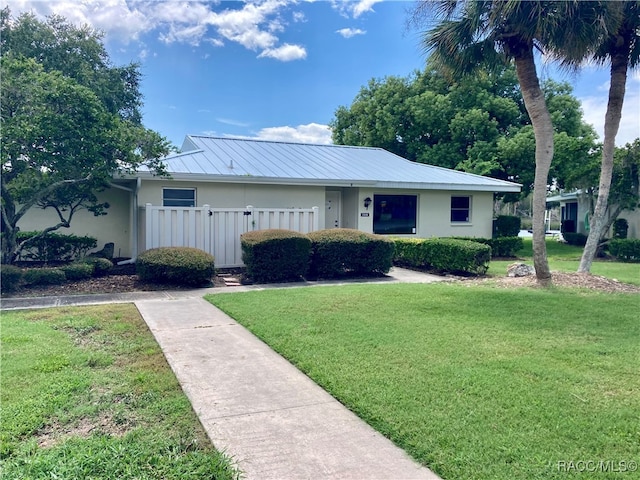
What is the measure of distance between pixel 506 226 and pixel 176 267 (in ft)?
50.5

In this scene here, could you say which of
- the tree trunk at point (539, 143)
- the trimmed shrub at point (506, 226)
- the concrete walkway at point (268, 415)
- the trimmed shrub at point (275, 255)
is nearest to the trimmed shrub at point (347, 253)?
the trimmed shrub at point (275, 255)

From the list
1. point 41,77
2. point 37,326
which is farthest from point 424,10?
point 37,326

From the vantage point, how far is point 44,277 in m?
9.27

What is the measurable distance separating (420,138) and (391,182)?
1379cm

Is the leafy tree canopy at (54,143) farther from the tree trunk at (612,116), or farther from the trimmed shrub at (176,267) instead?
the tree trunk at (612,116)

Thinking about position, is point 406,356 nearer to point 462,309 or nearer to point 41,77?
point 462,309

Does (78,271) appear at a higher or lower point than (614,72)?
lower

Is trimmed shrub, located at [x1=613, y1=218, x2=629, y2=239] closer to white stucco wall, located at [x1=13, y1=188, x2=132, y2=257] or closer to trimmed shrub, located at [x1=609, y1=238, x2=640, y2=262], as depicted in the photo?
trimmed shrub, located at [x1=609, y1=238, x2=640, y2=262]

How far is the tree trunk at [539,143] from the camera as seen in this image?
10.0m

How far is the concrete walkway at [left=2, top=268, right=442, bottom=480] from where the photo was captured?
294 centimetres

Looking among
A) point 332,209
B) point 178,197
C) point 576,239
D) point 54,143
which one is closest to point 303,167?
point 332,209

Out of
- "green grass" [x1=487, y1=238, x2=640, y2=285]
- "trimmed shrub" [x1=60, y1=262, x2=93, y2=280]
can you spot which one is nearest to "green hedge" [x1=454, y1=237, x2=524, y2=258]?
"green grass" [x1=487, y1=238, x2=640, y2=285]

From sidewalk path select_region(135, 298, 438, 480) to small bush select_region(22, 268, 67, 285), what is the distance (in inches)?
194

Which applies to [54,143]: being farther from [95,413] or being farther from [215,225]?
[95,413]
